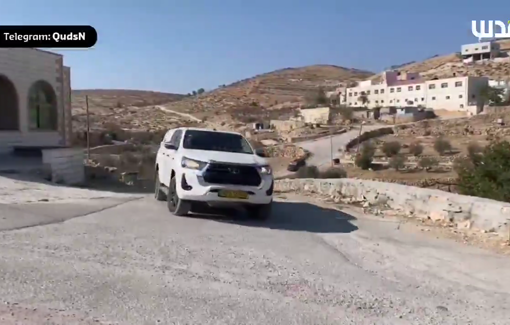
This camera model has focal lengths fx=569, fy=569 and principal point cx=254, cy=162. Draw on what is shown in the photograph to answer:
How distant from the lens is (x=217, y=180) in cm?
1020

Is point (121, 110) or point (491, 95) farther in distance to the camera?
point (121, 110)

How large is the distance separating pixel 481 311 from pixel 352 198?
27.6 feet

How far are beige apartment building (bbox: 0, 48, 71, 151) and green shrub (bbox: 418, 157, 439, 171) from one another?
113ft

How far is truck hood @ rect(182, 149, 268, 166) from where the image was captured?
10.4 metres

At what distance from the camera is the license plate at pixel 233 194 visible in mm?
10117

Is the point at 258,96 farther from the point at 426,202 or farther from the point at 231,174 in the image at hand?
the point at 231,174

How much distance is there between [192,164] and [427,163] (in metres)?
45.7

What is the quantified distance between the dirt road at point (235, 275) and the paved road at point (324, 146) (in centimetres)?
4829

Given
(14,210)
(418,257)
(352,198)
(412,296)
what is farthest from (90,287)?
(352,198)

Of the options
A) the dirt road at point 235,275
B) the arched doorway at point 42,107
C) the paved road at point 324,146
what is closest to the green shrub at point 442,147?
the paved road at point 324,146

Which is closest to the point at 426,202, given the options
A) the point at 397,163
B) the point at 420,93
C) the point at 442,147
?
the point at 397,163

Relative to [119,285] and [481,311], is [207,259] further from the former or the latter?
[481,311]

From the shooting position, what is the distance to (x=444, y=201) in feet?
34.5

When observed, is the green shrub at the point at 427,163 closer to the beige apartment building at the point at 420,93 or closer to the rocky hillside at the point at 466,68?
the beige apartment building at the point at 420,93
